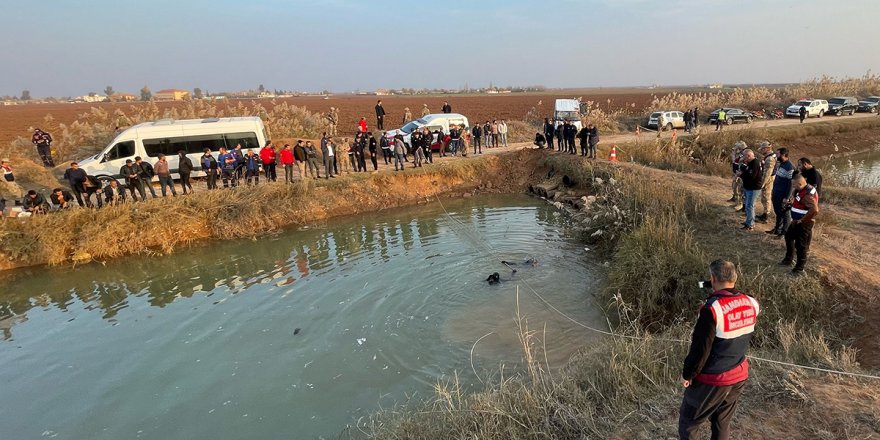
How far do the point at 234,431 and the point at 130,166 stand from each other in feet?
37.1

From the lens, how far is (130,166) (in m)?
14.0

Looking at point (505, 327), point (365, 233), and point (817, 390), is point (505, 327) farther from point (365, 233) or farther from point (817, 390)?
point (365, 233)

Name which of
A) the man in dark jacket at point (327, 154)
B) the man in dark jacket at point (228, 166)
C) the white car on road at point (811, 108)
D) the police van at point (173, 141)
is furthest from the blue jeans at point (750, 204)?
the white car on road at point (811, 108)

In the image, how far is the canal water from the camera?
6.50m

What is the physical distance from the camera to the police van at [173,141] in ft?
51.6

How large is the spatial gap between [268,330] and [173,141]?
443 inches

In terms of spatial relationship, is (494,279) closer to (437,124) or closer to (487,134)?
(437,124)

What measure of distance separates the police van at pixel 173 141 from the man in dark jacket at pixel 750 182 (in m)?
15.6

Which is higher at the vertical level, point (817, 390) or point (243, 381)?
point (817, 390)

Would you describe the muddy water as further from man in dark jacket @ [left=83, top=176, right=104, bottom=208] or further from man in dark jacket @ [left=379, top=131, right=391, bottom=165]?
man in dark jacket @ [left=83, top=176, right=104, bottom=208]

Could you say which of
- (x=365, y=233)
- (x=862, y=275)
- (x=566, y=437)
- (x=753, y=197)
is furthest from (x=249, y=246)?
(x=862, y=275)

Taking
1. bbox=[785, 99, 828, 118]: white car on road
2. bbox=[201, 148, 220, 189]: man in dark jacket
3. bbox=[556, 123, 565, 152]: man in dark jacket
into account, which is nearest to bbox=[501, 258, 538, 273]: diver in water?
bbox=[556, 123, 565, 152]: man in dark jacket

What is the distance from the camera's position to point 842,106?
1357 inches

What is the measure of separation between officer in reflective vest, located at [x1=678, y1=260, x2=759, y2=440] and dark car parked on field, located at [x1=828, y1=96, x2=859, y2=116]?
4218 centimetres
